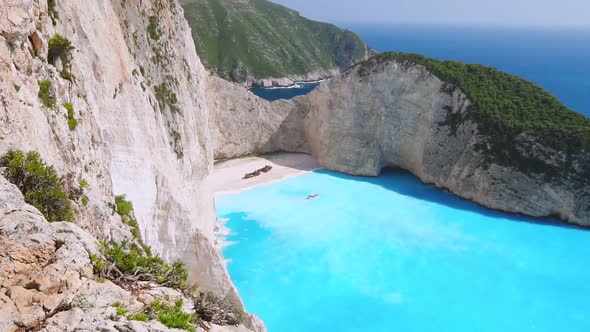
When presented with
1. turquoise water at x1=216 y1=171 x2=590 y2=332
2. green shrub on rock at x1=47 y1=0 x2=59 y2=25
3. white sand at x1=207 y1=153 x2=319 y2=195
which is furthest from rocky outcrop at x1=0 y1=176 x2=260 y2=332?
white sand at x1=207 y1=153 x2=319 y2=195

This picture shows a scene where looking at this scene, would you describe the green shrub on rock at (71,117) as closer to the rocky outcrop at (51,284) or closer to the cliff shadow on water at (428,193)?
the rocky outcrop at (51,284)

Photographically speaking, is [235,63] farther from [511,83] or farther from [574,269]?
[574,269]

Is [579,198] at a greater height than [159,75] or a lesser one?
lesser

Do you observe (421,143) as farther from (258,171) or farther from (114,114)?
(114,114)

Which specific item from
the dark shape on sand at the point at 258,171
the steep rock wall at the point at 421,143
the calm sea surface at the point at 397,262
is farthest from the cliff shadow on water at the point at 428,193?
the dark shape on sand at the point at 258,171

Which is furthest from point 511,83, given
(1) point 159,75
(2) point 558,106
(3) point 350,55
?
(3) point 350,55

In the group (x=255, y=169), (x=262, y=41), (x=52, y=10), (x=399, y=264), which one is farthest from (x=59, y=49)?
(x=262, y=41)
